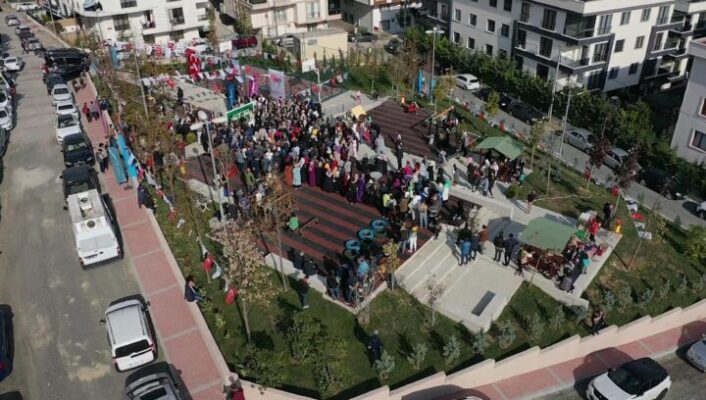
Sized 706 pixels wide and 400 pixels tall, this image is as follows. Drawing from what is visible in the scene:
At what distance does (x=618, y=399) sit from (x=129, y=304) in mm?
17807

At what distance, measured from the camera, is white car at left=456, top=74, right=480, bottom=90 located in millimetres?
50281

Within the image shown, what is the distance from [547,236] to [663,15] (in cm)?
3417

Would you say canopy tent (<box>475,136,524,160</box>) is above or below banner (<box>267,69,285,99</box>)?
below

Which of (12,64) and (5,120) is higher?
(12,64)

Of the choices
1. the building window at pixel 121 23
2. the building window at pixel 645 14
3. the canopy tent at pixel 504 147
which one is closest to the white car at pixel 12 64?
the building window at pixel 121 23

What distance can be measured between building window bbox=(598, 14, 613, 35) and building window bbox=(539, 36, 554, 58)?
146 inches

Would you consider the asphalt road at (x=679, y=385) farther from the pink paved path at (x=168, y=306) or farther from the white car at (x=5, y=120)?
the white car at (x=5, y=120)

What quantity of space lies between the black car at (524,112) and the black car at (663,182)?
1028 centimetres

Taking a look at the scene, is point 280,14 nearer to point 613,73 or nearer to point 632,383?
point 613,73

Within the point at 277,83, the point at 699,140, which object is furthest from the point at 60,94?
the point at 699,140

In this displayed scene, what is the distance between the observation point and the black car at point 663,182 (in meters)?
34.0

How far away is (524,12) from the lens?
47719mm

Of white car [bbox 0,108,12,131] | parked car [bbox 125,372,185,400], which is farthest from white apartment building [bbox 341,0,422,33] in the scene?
parked car [bbox 125,372,185,400]

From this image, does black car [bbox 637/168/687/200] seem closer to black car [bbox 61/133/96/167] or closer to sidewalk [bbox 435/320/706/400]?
sidewalk [bbox 435/320/706/400]
